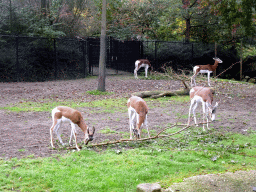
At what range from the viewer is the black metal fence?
19203mm

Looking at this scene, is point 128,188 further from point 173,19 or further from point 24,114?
point 173,19

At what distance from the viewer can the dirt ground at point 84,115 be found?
7082mm

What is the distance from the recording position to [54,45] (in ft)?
66.6

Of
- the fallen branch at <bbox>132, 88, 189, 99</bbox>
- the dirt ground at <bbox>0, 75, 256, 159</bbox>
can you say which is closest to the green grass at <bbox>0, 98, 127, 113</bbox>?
the dirt ground at <bbox>0, 75, 256, 159</bbox>

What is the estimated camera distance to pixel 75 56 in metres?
21.6

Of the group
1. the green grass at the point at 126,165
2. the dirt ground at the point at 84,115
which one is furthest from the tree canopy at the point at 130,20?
the green grass at the point at 126,165

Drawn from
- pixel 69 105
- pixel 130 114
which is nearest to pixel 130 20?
pixel 69 105

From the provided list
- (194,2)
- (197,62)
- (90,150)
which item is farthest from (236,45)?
(90,150)

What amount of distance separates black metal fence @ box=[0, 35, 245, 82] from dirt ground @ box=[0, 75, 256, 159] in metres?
2.20

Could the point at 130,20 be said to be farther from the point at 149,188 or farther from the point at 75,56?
the point at 149,188

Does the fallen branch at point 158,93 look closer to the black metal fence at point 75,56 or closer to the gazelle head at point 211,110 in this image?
the gazelle head at point 211,110

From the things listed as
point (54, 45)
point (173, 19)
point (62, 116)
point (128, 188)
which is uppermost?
point (173, 19)

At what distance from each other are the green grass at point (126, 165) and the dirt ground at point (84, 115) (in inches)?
29.1

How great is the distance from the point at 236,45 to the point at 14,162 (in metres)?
23.2
